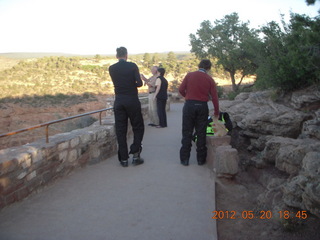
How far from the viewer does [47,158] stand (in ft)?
16.2

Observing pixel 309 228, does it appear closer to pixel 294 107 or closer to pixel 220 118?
pixel 220 118

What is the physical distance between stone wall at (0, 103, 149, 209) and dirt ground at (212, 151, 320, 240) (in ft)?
8.32

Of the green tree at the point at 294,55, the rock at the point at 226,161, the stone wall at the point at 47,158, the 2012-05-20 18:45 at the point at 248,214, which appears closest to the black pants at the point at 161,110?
the stone wall at the point at 47,158

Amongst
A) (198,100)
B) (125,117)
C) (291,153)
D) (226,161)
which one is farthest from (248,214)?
(125,117)

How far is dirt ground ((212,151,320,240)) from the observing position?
3852 mm

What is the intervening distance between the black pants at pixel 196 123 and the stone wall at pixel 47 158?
178cm

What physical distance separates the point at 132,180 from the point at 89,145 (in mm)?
1380

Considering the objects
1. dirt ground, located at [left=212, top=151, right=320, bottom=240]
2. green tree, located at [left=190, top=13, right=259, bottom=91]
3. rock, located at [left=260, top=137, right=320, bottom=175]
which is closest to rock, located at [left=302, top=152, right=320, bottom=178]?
dirt ground, located at [left=212, top=151, right=320, bottom=240]

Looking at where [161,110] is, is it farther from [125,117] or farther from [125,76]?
[125,76]

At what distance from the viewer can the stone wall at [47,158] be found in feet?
13.4

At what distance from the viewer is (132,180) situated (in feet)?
17.5

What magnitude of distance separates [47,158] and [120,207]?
151 cm

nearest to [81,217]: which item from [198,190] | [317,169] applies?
[198,190]

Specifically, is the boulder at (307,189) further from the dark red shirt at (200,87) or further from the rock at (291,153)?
the dark red shirt at (200,87)
